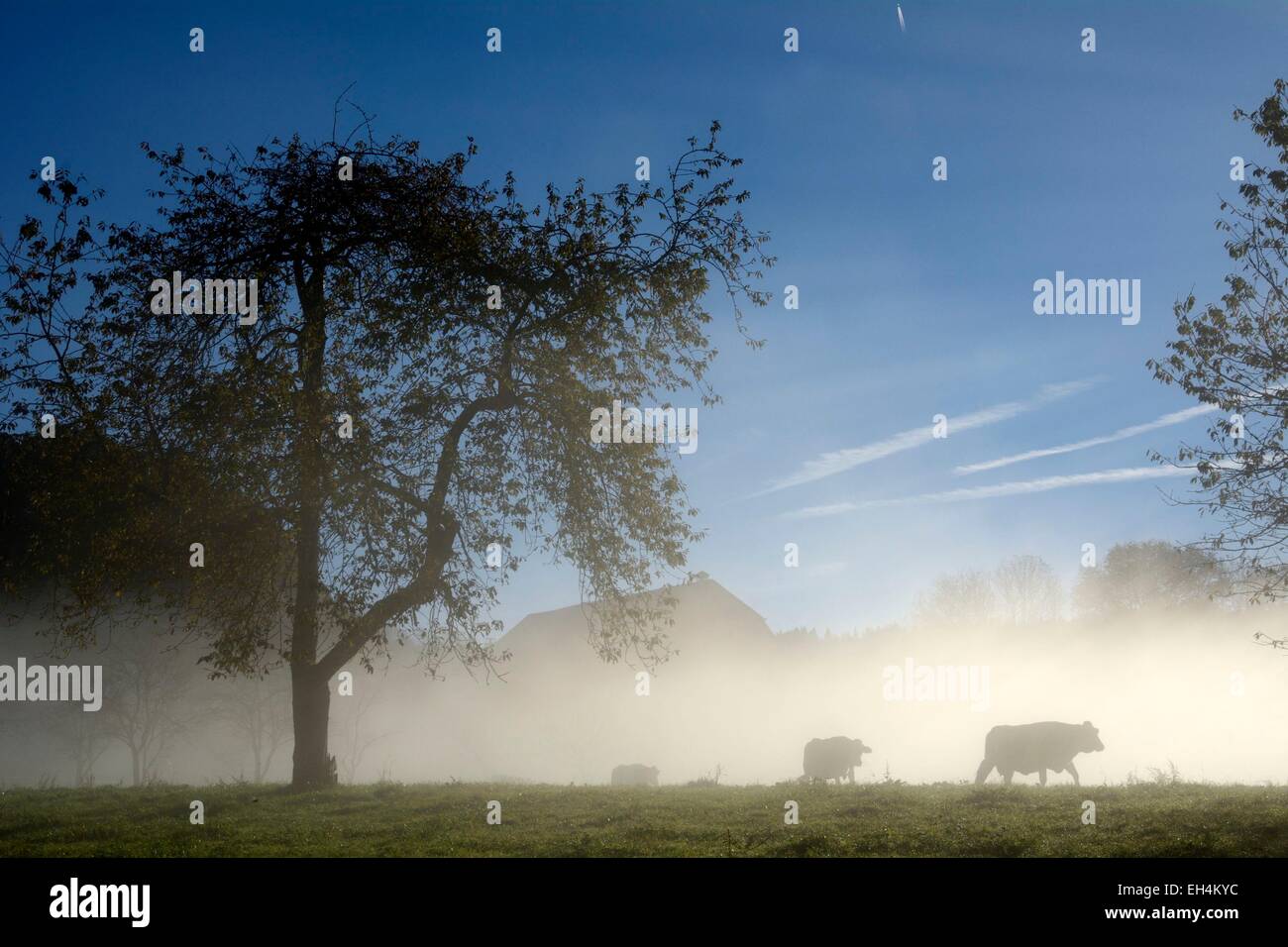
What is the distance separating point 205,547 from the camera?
73.4 feet

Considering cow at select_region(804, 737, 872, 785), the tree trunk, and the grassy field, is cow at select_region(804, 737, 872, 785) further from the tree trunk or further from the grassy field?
the tree trunk

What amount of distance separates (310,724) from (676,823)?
42.3 ft

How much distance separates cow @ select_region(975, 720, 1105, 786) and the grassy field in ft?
53.3

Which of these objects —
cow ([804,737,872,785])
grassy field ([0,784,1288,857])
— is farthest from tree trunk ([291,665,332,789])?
cow ([804,737,872,785])

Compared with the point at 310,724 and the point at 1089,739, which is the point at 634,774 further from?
the point at 310,724

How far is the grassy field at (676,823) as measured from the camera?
13.5m

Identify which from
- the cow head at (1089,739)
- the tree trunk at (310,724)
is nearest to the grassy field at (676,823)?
the tree trunk at (310,724)

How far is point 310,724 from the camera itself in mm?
24297

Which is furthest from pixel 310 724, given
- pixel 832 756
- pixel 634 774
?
pixel 634 774

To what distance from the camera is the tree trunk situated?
936 inches

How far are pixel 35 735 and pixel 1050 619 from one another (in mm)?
95640
